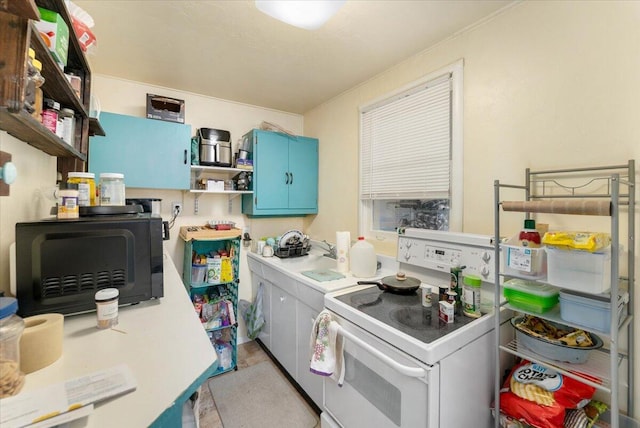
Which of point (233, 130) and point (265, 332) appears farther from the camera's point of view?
point (233, 130)

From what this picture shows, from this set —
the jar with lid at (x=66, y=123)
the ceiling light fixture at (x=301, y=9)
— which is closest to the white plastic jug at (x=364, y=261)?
the ceiling light fixture at (x=301, y=9)

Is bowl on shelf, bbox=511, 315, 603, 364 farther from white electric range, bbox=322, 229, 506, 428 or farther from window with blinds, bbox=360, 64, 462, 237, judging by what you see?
window with blinds, bbox=360, 64, 462, 237

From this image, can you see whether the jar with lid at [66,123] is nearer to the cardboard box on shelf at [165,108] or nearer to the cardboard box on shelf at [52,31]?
the cardboard box on shelf at [52,31]

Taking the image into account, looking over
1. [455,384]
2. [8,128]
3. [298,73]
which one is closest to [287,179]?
[298,73]

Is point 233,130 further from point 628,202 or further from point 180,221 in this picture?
point 628,202

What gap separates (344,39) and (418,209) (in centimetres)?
128

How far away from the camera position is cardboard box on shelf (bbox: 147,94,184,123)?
2.13 metres

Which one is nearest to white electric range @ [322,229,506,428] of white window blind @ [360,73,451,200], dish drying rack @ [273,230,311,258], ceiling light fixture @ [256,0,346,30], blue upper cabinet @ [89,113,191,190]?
white window blind @ [360,73,451,200]

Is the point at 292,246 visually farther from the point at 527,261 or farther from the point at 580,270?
the point at 580,270

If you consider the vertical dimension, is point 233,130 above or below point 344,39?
below

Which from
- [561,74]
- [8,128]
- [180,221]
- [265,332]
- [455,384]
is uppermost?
[561,74]

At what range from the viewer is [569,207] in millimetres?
927

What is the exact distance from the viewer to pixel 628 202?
1.05 m

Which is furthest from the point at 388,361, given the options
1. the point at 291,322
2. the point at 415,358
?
the point at 291,322
